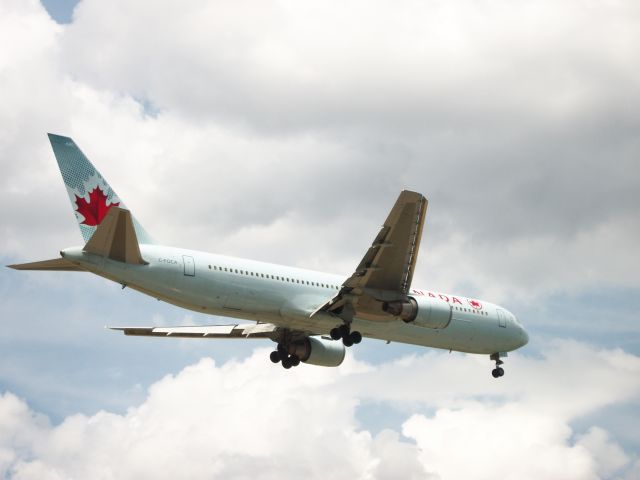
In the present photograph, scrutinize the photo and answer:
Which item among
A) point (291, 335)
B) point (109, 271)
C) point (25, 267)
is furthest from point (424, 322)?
point (25, 267)

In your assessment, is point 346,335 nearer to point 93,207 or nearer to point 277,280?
point 277,280

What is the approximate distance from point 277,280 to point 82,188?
25.5 ft

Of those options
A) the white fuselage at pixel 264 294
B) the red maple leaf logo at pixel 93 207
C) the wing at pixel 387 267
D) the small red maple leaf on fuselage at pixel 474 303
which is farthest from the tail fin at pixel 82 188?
the small red maple leaf on fuselage at pixel 474 303

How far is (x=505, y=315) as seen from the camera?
4344 cm

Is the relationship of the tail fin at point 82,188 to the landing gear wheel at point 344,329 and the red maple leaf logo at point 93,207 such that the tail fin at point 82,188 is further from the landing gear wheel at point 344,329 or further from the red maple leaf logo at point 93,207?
the landing gear wheel at point 344,329

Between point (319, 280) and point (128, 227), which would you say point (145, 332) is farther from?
point (128, 227)

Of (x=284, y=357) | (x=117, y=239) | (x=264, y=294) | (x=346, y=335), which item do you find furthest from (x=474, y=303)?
(x=117, y=239)

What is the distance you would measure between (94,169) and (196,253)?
4.87 m

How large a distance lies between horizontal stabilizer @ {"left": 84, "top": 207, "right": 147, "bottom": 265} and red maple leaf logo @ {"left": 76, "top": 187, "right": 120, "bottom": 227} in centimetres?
302

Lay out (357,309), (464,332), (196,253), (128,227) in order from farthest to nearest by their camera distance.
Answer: (464,332) → (357,309) → (196,253) → (128,227)

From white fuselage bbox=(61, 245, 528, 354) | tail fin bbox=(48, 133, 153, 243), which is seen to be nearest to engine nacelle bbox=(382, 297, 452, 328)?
white fuselage bbox=(61, 245, 528, 354)

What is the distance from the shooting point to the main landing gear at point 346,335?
37312 millimetres

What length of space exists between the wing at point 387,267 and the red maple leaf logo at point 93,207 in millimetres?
8682

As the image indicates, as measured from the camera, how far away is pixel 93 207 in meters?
34.9
